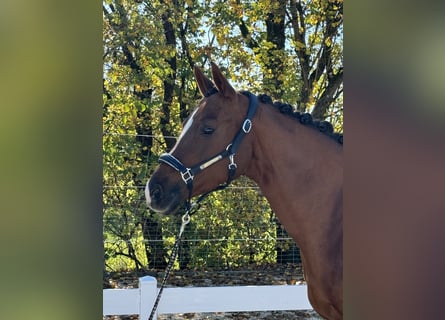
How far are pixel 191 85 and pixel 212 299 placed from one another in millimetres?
1839

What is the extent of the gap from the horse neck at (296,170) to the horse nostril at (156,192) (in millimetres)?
366

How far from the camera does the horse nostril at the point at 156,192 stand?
5.33ft

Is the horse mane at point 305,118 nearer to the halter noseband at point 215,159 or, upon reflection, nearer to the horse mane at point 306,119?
the horse mane at point 306,119

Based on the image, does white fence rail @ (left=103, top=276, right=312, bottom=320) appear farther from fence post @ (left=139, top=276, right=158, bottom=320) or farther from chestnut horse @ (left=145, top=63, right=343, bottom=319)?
chestnut horse @ (left=145, top=63, right=343, bottom=319)

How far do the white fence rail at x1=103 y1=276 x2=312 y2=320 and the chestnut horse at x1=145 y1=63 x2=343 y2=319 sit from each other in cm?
84

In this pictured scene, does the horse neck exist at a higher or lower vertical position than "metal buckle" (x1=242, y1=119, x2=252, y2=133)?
lower

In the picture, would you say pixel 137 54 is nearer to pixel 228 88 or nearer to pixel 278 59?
pixel 278 59

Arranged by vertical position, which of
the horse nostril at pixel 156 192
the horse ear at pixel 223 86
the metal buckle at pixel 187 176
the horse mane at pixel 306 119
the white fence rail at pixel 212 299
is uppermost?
the horse ear at pixel 223 86

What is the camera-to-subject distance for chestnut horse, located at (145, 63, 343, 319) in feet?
5.23

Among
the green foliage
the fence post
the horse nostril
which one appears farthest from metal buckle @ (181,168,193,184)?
the green foliage

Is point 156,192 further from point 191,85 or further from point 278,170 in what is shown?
point 191,85

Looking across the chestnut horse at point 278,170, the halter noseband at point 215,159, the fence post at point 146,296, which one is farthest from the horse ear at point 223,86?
the fence post at point 146,296

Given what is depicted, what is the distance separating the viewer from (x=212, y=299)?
2408 millimetres
